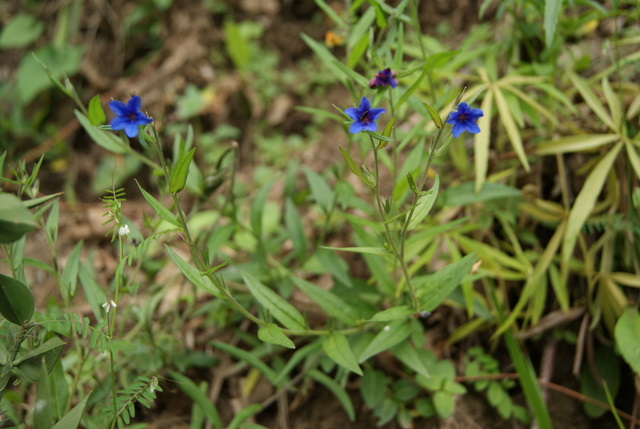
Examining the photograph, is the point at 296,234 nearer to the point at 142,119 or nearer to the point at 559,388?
the point at 142,119

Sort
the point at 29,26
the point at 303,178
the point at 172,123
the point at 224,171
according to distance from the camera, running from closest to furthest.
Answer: the point at 224,171
the point at 303,178
the point at 172,123
the point at 29,26

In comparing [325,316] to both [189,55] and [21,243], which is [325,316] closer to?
[21,243]

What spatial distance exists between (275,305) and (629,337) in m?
1.36

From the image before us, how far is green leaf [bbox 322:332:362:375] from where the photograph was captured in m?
1.74

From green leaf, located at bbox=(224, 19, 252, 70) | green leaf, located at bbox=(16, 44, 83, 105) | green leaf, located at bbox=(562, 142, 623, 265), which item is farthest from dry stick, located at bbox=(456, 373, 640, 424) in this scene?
green leaf, located at bbox=(16, 44, 83, 105)

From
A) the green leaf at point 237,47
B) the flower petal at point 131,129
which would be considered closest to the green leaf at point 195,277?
the flower petal at point 131,129

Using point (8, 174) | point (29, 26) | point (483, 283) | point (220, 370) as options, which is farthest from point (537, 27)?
point (29, 26)

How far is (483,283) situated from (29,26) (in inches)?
169

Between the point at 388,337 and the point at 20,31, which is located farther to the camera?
the point at 20,31

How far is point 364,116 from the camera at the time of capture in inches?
56.8

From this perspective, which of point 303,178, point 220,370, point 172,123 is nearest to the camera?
point 220,370

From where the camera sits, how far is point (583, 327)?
2.28 m

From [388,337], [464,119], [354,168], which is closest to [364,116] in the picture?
[354,168]

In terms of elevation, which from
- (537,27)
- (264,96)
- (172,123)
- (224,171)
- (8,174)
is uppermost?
(537,27)
